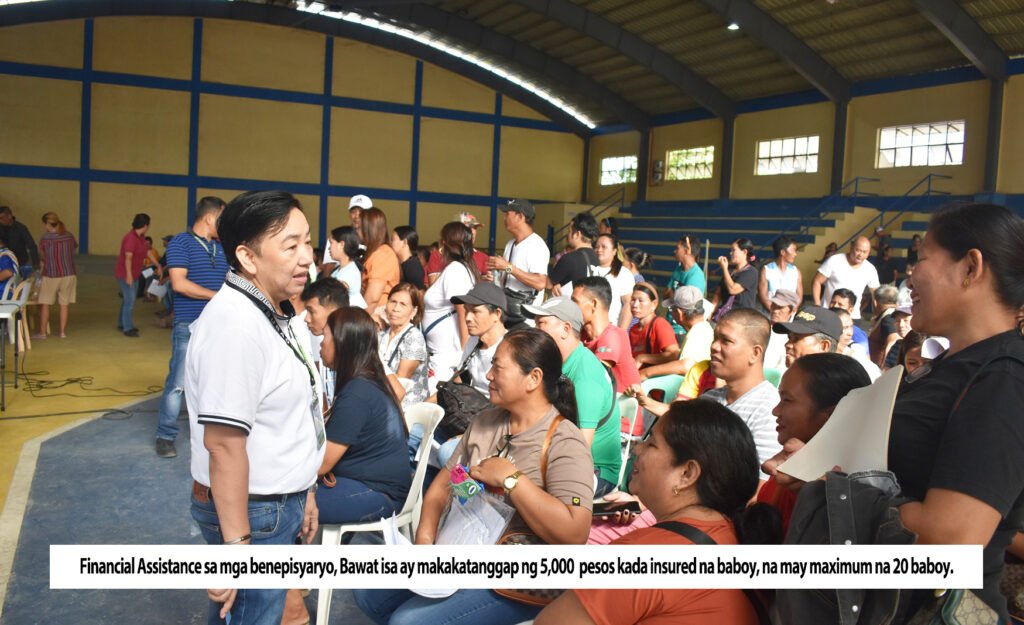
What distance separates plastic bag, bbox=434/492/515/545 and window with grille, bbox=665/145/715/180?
57.3 feet

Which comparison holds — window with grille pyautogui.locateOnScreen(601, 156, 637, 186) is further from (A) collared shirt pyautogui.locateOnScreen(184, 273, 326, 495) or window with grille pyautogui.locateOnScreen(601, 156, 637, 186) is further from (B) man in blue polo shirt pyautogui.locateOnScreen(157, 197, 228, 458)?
(A) collared shirt pyautogui.locateOnScreen(184, 273, 326, 495)

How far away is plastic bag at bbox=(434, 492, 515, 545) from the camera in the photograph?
198cm

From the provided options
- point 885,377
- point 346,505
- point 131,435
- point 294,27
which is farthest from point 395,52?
point 885,377

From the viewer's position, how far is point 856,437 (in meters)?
1.25

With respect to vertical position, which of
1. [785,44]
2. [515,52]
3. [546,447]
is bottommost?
[546,447]

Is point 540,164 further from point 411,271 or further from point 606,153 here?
point 411,271

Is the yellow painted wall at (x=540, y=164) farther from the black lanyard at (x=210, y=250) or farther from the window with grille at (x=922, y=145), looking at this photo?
the black lanyard at (x=210, y=250)

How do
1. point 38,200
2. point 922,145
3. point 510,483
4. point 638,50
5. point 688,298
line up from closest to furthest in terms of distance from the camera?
point 510,483, point 688,298, point 922,145, point 638,50, point 38,200

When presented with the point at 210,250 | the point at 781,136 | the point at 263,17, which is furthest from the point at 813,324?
the point at 263,17

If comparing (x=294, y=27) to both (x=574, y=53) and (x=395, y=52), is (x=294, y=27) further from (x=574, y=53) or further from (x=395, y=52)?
(x=574, y=53)

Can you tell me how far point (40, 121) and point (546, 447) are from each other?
18514 millimetres

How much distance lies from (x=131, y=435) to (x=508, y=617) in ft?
12.9

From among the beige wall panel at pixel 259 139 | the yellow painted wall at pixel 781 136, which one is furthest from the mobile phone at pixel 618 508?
the beige wall panel at pixel 259 139

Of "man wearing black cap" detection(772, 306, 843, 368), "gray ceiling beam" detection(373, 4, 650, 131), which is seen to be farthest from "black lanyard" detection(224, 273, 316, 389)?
"gray ceiling beam" detection(373, 4, 650, 131)
